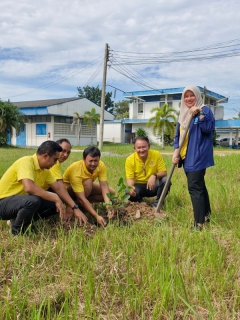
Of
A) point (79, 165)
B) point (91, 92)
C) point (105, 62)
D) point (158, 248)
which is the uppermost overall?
point (91, 92)

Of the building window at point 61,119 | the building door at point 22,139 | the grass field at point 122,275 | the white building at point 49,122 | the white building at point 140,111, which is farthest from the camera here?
the white building at point 140,111

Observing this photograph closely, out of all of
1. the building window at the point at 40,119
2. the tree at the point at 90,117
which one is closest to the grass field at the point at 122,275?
the building window at the point at 40,119

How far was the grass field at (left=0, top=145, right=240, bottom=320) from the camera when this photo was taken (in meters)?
1.84

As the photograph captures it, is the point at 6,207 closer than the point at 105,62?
Yes

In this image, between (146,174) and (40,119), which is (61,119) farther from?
(146,174)

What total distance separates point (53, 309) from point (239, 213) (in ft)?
8.62

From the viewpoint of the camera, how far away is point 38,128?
26.3 metres

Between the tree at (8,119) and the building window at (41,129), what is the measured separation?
2858 mm

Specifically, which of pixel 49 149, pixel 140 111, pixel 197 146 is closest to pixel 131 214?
pixel 197 146

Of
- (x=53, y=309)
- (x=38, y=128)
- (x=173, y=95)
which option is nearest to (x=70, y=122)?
(x=38, y=128)

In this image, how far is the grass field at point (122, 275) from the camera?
6.03 feet

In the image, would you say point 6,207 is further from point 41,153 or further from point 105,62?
point 105,62

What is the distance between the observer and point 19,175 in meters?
2.92

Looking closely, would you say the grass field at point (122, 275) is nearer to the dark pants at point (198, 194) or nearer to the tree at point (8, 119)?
the dark pants at point (198, 194)
